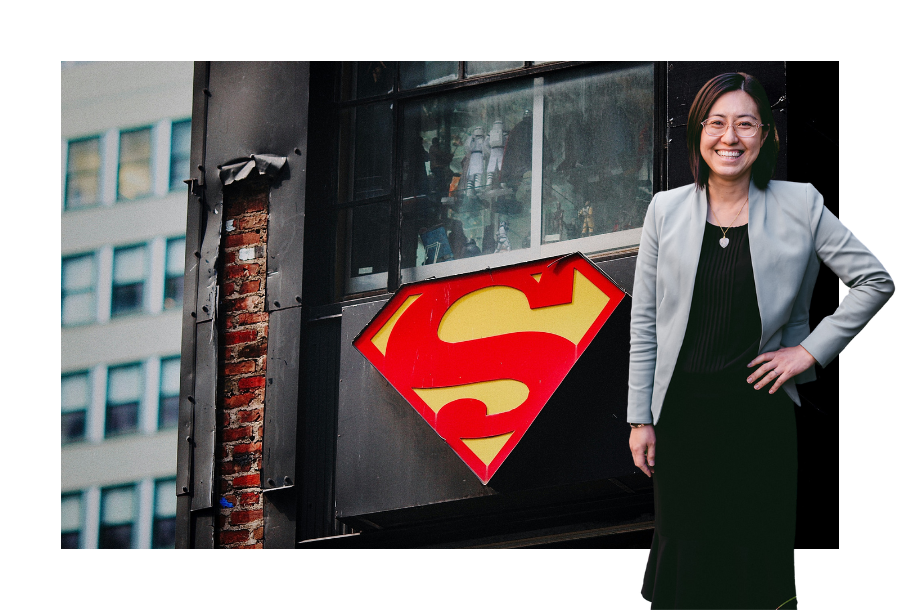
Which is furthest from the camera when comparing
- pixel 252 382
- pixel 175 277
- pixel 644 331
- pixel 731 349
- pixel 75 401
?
pixel 175 277

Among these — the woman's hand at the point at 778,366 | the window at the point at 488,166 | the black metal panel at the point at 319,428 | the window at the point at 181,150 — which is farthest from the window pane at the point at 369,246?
the woman's hand at the point at 778,366

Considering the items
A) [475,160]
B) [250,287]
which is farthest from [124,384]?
[475,160]

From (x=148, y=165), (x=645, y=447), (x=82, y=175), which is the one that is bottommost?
(x=645, y=447)

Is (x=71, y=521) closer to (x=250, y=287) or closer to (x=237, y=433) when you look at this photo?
(x=237, y=433)

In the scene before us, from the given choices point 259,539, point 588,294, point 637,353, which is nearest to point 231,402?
point 259,539

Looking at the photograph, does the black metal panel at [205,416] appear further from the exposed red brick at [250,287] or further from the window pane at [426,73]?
the window pane at [426,73]

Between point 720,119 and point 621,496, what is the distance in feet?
6.59

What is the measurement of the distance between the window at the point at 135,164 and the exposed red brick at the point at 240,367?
1.19 m

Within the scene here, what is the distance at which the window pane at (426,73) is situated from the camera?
300 inches

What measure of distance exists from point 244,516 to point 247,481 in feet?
0.64

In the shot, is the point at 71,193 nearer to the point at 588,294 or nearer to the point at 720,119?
the point at 588,294

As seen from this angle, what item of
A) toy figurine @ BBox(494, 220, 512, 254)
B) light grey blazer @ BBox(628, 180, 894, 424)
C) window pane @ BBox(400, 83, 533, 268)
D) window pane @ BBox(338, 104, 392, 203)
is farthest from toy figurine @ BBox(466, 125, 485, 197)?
light grey blazer @ BBox(628, 180, 894, 424)

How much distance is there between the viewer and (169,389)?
7648 mm

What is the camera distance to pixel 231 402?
24.5 ft
